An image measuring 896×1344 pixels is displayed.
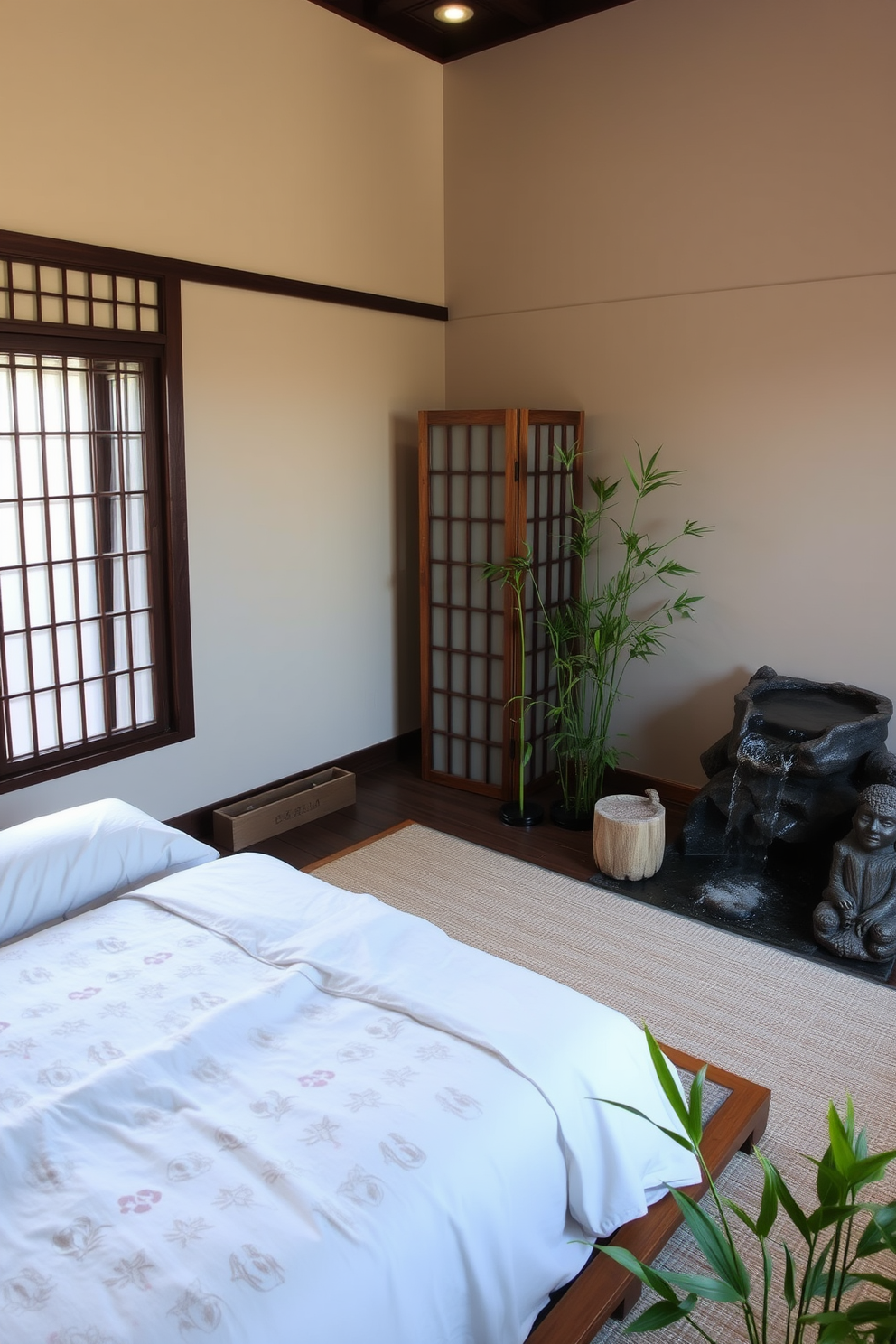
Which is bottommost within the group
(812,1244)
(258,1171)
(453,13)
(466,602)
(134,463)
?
(258,1171)

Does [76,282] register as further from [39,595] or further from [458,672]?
[458,672]

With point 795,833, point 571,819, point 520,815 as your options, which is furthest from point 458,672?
point 795,833

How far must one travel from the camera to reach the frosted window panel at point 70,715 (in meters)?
3.64

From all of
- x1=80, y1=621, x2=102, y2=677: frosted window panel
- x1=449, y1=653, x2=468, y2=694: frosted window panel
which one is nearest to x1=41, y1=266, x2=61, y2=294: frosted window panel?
x1=80, y1=621, x2=102, y2=677: frosted window panel

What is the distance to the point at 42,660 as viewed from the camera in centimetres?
355

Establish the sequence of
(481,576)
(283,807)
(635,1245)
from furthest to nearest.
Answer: (481,576)
(283,807)
(635,1245)

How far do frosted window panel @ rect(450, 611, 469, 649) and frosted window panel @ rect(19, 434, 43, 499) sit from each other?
1.98 meters

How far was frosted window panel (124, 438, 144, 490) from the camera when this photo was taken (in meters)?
3.70

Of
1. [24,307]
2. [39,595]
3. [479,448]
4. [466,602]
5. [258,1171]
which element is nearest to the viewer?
[258,1171]

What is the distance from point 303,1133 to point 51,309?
2816 millimetres

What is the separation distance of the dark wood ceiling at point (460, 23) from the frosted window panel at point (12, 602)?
2796 millimetres

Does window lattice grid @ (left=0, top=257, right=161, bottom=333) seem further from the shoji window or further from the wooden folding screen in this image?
the wooden folding screen

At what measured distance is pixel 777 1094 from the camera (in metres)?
2.62

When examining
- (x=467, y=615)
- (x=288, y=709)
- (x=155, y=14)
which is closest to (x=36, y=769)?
(x=288, y=709)
